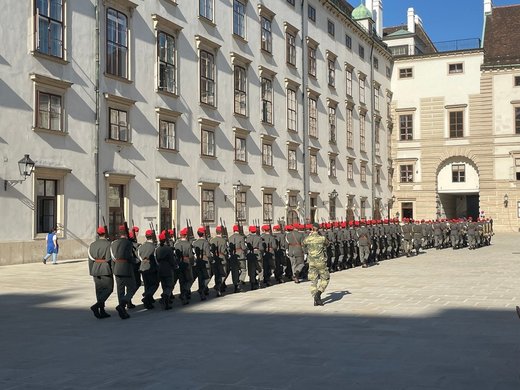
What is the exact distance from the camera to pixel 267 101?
Answer: 117 ft

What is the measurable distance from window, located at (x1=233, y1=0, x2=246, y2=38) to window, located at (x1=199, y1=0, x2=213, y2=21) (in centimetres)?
218

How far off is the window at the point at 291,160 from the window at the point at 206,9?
33.3ft

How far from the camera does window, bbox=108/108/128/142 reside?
25078 millimetres

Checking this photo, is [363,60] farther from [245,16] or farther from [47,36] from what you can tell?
[47,36]

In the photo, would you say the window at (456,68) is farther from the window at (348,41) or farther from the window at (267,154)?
the window at (267,154)

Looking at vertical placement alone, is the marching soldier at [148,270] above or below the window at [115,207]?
below

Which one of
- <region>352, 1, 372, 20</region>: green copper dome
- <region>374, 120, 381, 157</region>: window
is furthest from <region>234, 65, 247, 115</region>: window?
<region>352, 1, 372, 20</region>: green copper dome

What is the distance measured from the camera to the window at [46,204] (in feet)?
72.9

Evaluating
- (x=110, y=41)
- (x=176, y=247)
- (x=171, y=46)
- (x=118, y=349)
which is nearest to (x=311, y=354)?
(x=118, y=349)

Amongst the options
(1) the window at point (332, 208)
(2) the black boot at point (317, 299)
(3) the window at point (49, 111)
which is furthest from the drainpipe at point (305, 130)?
(2) the black boot at point (317, 299)

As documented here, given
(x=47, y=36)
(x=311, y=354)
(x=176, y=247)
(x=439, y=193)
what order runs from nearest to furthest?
1. (x=311, y=354)
2. (x=176, y=247)
3. (x=47, y=36)
4. (x=439, y=193)

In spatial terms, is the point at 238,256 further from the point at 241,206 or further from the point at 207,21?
the point at 207,21

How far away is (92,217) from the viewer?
24.1m

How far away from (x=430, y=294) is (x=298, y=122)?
25.4m
